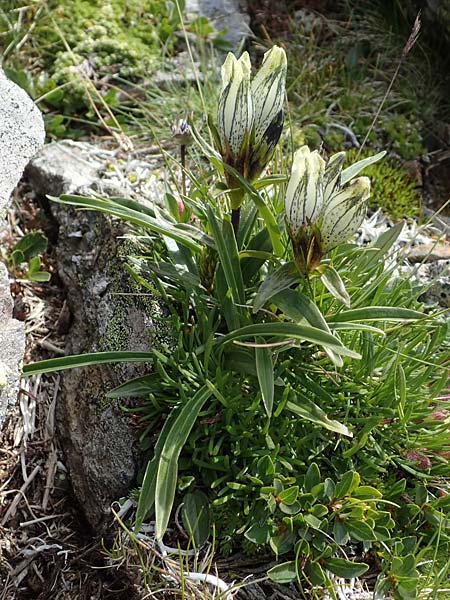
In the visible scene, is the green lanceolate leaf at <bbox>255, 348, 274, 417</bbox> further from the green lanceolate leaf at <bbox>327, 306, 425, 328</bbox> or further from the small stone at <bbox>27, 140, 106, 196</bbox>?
the small stone at <bbox>27, 140, 106, 196</bbox>

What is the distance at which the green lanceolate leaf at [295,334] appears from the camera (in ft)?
6.05

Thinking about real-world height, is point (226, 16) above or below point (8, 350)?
above

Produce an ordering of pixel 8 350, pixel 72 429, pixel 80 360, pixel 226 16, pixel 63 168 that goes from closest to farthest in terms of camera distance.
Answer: pixel 80 360, pixel 8 350, pixel 72 429, pixel 63 168, pixel 226 16

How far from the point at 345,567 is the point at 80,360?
938 mm

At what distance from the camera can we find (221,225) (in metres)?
2.07

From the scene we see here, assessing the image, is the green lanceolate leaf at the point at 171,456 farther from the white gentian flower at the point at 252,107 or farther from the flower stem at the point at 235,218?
the white gentian flower at the point at 252,107

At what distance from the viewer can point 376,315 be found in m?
2.00

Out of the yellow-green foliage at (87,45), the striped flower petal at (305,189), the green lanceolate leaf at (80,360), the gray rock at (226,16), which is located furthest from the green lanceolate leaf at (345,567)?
the gray rock at (226,16)

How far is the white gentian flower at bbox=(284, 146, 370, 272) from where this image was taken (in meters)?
1.76

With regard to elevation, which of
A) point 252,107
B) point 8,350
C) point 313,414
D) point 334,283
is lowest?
point 8,350

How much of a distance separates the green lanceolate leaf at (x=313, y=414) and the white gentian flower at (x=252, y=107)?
68 centimetres

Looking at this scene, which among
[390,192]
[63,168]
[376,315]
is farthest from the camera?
[390,192]

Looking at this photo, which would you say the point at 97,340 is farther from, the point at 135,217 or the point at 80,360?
the point at 135,217

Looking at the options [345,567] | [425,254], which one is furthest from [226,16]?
[345,567]
